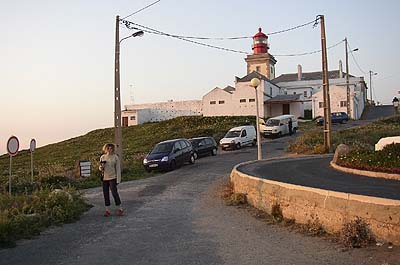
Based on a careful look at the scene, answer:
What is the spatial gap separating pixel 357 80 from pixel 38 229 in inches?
3188

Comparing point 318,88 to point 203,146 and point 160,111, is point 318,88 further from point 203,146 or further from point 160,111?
point 203,146

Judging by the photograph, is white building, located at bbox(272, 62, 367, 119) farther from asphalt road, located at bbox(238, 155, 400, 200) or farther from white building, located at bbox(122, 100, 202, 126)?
asphalt road, located at bbox(238, 155, 400, 200)

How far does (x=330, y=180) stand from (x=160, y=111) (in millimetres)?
60263

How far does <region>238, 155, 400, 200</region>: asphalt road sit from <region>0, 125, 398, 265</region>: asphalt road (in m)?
1.99

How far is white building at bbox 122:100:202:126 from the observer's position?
6962 centimetres

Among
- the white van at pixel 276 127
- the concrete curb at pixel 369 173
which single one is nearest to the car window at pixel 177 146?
the concrete curb at pixel 369 173

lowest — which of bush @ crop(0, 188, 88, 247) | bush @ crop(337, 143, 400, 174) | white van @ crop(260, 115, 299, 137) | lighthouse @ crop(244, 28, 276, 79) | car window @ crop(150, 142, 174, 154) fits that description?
bush @ crop(0, 188, 88, 247)

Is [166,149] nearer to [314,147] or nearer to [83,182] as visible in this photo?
[83,182]

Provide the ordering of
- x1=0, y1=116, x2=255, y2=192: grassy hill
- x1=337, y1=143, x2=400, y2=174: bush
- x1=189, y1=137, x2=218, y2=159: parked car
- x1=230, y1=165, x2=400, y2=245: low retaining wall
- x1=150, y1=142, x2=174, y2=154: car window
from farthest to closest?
x1=0, y1=116, x2=255, y2=192: grassy hill → x1=189, y1=137, x2=218, y2=159: parked car → x1=150, y1=142, x2=174, y2=154: car window → x1=337, y1=143, x2=400, y2=174: bush → x1=230, y1=165, x2=400, y2=245: low retaining wall

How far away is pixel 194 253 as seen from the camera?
7.86 metres

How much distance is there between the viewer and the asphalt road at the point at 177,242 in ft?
24.3

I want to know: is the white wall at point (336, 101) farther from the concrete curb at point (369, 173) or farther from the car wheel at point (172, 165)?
the concrete curb at point (369, 173)

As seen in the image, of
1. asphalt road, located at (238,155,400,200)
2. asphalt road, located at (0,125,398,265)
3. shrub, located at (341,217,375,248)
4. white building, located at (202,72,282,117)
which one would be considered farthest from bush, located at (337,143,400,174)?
white building, located at (202,72,282,117)

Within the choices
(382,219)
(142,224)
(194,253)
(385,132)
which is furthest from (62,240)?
(385,132)
